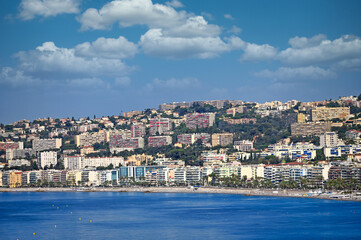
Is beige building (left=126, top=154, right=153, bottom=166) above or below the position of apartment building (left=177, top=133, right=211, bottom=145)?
below

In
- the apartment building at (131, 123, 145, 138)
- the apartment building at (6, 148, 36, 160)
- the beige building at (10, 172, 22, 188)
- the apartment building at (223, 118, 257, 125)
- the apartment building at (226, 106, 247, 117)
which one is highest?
the apartment building at (226, 106, 247, 117)

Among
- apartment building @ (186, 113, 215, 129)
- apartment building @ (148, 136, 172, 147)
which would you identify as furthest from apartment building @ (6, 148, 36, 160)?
apartment building @ (186, 113, 215, 129)

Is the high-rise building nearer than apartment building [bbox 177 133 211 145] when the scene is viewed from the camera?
Yes

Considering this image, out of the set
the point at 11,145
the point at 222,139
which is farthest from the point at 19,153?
the point at 222,139

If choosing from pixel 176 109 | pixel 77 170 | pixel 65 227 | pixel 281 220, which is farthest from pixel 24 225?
pixel 176 109

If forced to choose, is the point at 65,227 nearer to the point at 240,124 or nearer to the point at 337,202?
the point at 337,202

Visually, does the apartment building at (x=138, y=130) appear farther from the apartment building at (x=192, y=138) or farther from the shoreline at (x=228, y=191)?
the shoreline at (x=228, y=191)

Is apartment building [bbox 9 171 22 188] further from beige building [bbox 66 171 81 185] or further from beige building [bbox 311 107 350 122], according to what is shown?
beige building [bbox 311 107 350 122]

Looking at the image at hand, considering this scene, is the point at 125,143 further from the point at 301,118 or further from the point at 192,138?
the point at 301,118
